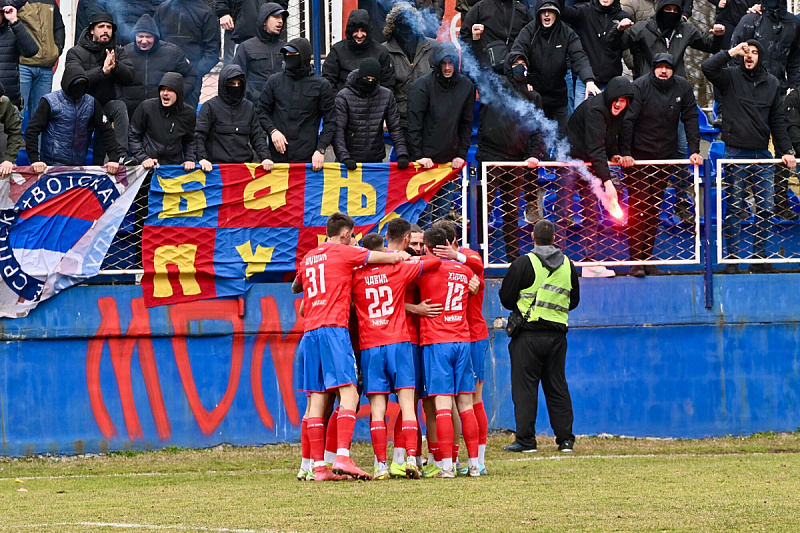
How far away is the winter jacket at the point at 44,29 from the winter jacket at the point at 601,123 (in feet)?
20.2

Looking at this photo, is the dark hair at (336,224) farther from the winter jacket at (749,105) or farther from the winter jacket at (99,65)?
the winter jacket at (749,105)

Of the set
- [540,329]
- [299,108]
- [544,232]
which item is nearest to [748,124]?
[544,232]

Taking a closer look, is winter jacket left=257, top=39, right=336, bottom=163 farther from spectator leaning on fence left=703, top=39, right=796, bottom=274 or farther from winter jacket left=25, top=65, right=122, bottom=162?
spectator leaning on fence left=703, top=39, right=796, bottom=274

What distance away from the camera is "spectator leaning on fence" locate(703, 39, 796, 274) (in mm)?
14312

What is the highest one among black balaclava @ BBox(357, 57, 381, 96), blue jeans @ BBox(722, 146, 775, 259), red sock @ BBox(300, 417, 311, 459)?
black balaclava @ BBox(357, 57, 381, 96)

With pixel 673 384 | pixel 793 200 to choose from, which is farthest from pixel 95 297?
pixel 793 200

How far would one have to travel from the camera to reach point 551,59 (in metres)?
14.9

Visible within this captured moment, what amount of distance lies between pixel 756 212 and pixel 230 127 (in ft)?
19.1

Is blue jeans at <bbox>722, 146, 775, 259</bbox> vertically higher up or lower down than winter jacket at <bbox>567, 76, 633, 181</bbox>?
lower down

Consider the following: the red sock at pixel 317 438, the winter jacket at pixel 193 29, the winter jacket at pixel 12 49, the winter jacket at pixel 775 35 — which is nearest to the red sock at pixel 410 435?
the red sock at pixel 317 438

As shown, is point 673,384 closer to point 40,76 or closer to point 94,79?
point 94,79

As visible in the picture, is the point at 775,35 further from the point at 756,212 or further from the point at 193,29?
the point at 193,29

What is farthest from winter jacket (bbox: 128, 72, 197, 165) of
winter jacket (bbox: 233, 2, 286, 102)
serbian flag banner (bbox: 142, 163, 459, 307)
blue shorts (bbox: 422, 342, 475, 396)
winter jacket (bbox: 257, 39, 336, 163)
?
blue shorts (bbox: 422, 342, 475, 396)

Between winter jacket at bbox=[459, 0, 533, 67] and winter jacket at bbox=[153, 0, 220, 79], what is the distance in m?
2.96
